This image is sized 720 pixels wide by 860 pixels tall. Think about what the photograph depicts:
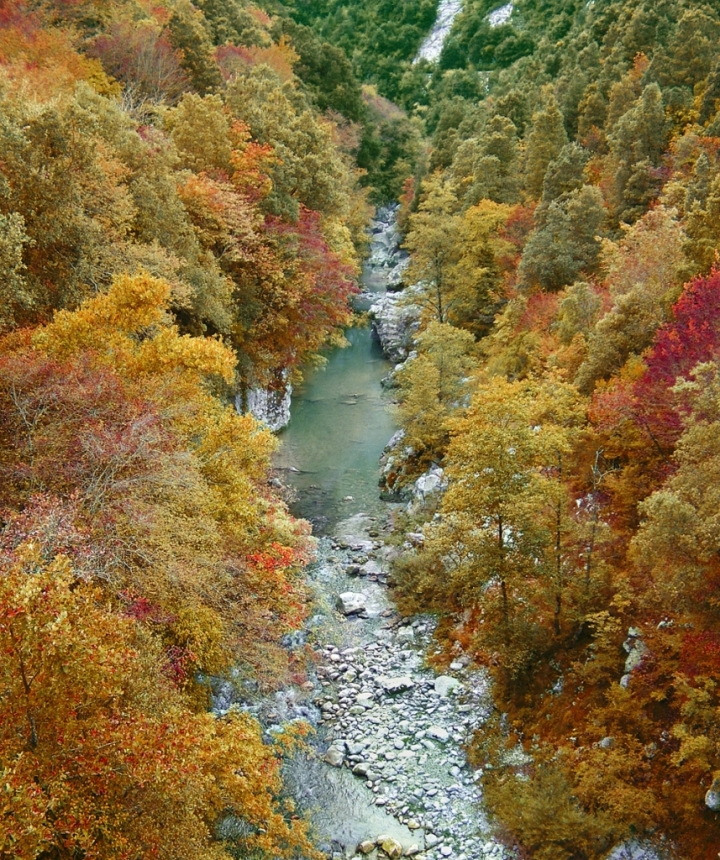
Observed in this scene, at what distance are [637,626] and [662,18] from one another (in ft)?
153

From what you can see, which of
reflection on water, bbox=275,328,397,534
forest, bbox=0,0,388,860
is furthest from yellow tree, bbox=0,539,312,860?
reflection on water, bbox=275,328,397,534

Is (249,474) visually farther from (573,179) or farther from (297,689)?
(573,179)

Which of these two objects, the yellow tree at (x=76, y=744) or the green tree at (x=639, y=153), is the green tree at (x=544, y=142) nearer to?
the green tree at (x=639, y=153)

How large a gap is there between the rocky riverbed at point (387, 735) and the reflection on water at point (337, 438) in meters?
5.78

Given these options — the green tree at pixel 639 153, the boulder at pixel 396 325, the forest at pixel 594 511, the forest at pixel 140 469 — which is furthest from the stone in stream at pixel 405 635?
the boulder at pixel 396 325

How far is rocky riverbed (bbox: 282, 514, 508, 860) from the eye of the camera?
46.1 ft

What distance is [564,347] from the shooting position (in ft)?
76.9

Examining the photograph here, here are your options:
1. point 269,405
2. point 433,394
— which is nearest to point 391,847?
point 433,394

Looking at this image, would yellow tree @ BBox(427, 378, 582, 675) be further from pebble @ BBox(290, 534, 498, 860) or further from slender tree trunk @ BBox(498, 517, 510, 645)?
pebble @ BBox(290, 534, 498, 860)

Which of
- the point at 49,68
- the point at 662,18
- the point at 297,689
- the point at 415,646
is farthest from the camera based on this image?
the point at 662,18

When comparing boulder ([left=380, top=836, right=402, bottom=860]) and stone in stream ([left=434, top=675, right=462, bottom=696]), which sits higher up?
stone in stream ([left=434, top=675, right=462, bottom=696])

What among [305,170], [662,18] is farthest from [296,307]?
[662,18]

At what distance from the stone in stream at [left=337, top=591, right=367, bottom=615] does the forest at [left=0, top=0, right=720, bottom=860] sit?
1650 millimetres

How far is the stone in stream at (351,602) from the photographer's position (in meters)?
21.6
